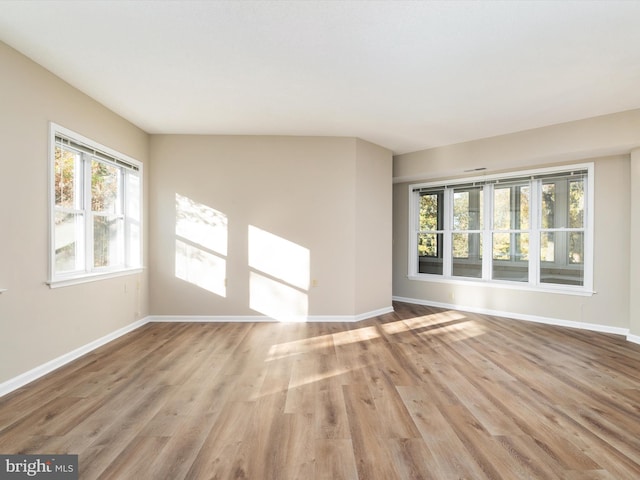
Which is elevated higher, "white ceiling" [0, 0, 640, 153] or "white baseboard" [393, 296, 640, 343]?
"white ceiling" [0, 0, 640, 153]

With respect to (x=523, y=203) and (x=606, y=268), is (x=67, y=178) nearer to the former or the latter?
(x=523, y=203)

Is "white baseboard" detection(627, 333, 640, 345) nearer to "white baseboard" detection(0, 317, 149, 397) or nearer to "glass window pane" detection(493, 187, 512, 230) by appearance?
"glass window pane" detection(493, 187, 512, 230)

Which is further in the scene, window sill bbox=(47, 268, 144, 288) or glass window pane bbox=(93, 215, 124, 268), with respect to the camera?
glass window pane bbox=(93, 215, 124, 268)

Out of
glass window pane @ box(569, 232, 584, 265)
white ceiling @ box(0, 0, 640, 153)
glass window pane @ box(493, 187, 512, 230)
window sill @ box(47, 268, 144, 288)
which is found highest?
white ceiling @ box(0, 0, 640, 153)

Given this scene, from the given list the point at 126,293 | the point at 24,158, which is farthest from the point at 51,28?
the point at 126,293

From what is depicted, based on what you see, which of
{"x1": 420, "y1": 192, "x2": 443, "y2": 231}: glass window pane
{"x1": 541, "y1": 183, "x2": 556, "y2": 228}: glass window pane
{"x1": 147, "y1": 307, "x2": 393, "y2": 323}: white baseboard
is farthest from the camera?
{"x1": 420, "y1": 192, "x2": 443, "y2": 231}: glass window pane

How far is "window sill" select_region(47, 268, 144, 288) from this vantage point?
10.1 feet

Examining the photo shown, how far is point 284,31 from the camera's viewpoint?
238 centimetres

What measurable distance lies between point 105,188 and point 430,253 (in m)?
5.29

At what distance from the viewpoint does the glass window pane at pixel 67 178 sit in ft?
10.6

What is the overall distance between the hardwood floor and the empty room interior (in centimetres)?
2

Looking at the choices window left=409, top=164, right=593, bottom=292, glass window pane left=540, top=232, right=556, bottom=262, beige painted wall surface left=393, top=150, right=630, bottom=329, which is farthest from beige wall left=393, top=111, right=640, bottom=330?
glass window pane left=540, top=232, right=556, bottom=262

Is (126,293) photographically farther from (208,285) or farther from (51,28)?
(51,28)

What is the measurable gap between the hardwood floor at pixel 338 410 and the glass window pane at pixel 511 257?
1.49 m
